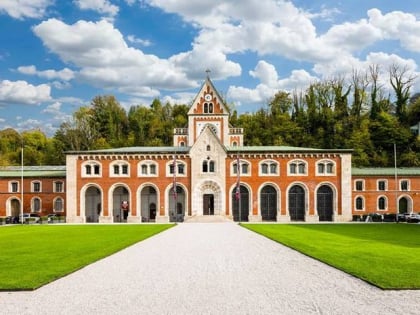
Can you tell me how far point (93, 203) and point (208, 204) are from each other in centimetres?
1399

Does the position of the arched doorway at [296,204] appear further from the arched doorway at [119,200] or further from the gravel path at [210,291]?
the gravel path at [210,291]

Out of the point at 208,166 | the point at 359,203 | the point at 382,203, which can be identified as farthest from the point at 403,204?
the point at 208,166

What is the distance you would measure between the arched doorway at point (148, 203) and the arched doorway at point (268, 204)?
12.7 metres

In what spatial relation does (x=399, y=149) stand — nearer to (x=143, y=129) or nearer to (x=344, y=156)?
(x=344, y=156)

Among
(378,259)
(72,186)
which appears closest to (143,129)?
(72,186)

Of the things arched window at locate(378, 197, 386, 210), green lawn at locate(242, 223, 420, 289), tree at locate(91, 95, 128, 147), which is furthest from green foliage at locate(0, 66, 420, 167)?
green lawn at locate(242, 223, 420, 289)

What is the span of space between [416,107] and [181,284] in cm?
7204

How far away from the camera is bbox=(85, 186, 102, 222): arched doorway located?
5522cm

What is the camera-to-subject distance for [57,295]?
11055 millimetres

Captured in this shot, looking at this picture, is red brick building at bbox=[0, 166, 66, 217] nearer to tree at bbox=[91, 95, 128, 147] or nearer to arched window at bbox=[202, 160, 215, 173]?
arched window at bbox=[202, 160, 215, 173]

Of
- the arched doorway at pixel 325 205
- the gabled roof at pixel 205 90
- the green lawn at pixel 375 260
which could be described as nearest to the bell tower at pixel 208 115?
the gabled roof at pixel 205 90

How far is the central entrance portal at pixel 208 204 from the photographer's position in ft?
175

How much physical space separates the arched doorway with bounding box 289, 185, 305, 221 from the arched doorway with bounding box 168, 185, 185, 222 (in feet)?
41.2

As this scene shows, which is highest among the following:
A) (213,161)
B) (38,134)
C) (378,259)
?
(38,134)
